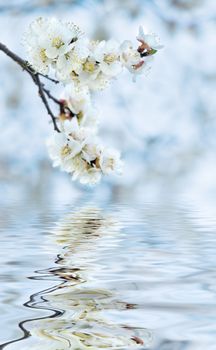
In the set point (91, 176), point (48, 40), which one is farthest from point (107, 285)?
point (48, 40)

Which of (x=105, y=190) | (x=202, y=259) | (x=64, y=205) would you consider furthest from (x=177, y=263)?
(x=105, y=190)

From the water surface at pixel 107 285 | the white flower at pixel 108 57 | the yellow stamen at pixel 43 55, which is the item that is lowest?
the water surface at pixel 107 285

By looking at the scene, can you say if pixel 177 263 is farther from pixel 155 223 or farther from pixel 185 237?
pixel 155 223

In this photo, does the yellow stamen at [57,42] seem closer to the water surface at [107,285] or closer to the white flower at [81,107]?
the white flower at [81,107]

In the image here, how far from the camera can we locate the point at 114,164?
694 mm

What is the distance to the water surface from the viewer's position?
1.64 ft

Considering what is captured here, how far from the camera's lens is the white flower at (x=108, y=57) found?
712mm

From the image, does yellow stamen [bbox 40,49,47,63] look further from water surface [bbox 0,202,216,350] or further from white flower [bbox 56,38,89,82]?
water surface [bbox 0,202,216,350]

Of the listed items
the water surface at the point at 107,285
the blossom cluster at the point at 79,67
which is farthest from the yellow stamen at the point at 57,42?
the water surface at the point at 107,285

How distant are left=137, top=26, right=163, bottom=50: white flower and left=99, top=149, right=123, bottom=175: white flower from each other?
82 millimetres

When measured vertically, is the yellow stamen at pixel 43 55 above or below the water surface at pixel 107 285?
above

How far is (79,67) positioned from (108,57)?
0.09ft

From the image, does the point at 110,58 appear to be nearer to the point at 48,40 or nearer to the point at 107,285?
the point at 48,40

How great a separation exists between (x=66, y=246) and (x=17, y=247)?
0.16 feet
